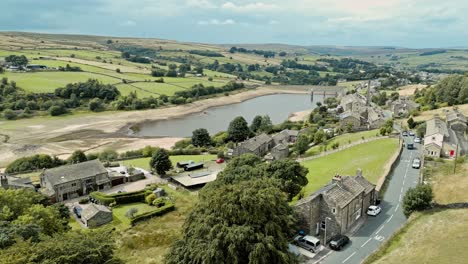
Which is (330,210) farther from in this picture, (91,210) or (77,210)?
(77,210)

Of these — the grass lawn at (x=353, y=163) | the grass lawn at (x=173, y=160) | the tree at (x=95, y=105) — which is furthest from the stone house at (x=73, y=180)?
the tree at (x=95, y=105)

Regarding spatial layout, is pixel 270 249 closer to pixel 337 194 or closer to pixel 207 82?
pixel 337 194

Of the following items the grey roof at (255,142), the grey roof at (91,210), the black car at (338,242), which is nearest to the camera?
the black car at (338,242)

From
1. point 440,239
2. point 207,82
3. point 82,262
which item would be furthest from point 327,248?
point 207,82

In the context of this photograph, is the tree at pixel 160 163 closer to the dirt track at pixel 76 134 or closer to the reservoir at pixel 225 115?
the dirt track at pixel 76 134

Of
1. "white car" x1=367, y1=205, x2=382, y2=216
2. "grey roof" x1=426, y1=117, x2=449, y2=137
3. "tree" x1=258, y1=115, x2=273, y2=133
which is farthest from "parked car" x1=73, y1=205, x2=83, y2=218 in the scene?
"tree" x1=258, y1=115, x2=273, y2=133

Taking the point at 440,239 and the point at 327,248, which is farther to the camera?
the point at 327,248
